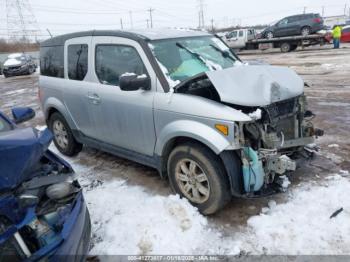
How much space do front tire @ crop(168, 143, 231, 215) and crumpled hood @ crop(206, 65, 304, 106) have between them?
62 cm

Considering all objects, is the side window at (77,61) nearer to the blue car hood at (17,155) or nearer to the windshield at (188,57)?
the windshield at (188,57)

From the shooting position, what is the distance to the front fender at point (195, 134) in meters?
3.09

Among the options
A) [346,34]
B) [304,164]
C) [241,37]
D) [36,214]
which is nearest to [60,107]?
[36,214]

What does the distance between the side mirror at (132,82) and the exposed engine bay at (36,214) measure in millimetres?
1200

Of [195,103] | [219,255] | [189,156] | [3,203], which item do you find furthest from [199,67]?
[3,203]

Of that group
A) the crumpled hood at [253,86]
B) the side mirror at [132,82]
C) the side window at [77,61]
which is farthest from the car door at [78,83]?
the crumpled hood at [253,86]

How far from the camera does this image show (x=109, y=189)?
14.0 ft

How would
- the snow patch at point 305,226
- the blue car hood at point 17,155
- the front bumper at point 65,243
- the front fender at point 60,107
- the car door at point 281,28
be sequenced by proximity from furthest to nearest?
the car door at point 281,28 < the front fender at point 60,107 < the snow patch at point 305,226 < the blue car hood at point 17,155 < the front bumper at point 65,243

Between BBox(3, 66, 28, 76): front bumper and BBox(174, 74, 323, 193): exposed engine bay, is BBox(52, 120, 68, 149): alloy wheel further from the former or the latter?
BBox(3, 66, 28, 76): front bumper

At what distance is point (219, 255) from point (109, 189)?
1.87m

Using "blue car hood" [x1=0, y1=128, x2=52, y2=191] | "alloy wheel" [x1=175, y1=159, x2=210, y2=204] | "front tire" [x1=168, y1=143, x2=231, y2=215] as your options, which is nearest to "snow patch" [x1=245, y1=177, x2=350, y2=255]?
"front tire" [x1=168, y1=143, x2=231, y2=215]

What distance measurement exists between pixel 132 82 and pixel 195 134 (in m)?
0.89

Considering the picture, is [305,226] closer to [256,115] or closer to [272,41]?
[256,115]

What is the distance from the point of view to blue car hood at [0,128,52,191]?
7.14 ft
